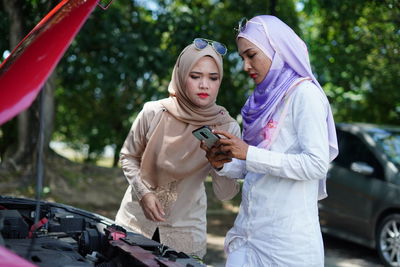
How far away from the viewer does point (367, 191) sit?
20.8 feet

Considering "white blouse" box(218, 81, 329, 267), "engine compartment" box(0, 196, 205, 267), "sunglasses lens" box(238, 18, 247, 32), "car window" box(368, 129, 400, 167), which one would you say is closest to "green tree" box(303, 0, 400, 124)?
"car window" box(368, 129, 400, 167)

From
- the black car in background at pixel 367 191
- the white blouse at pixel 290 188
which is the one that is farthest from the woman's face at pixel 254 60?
the black car in background at pixel 367 191

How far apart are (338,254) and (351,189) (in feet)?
2.70

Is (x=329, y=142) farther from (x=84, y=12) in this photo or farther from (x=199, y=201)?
(x=84, y=12)

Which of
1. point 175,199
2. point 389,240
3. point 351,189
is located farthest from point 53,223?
point 351,189

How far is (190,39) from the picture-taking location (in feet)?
26.6

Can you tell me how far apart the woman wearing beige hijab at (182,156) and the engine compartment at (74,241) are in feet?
→ 1.06

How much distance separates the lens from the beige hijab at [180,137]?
2846mm

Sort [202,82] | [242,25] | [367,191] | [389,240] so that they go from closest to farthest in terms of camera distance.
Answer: [242,25], [202,82], [389,240], [367,191]

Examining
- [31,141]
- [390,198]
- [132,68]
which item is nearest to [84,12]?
[390,198]

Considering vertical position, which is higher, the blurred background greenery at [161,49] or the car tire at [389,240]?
the blurred background greenery at [161,49]

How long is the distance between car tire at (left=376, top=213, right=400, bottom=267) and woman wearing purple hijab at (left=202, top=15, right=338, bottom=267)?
3.94 metres

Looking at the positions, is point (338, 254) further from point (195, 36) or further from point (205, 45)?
point (205, 45)

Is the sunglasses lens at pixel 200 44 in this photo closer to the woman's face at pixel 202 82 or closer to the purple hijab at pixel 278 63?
the woman's face at pixel 202 82
